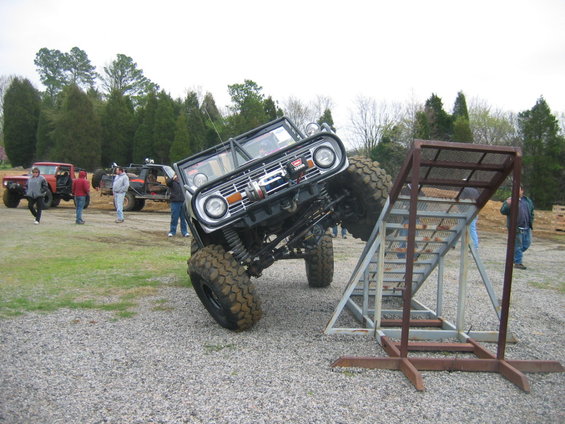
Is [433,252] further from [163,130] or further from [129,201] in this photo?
[163,130]

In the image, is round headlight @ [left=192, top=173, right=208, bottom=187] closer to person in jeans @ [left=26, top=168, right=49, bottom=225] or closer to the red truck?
person in jeans @ [left=26, top=168, right=49, bottom=225]

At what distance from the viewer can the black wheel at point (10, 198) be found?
2109 centimetres

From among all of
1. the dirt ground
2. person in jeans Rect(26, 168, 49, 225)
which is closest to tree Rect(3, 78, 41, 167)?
the dirt ground

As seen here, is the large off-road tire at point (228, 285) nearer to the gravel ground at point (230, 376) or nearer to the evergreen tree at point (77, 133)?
the gravel ground at point (230, 376)

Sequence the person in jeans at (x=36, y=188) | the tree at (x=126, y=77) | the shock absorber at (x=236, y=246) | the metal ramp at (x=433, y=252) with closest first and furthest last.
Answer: the metal ramp at (x=433, y=252) < the shock absorber at (x=236, y=246) < the person in jeans at (x=36, y=188) < the tree at (x=126, y=77)

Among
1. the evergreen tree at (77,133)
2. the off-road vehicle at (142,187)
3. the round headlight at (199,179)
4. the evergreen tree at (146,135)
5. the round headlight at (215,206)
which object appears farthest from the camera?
the evergreen tree at (146,135)

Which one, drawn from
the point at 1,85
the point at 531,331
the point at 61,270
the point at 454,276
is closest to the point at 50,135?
the point at 1,85

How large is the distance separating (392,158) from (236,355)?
28.2m

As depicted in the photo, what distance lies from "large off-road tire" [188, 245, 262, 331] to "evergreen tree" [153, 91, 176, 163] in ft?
109

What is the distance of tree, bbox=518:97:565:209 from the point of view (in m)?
25.1

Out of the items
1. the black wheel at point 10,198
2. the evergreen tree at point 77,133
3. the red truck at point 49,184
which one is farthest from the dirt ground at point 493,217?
the evergreen tree at point 77,133

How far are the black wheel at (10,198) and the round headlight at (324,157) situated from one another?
19861 mm

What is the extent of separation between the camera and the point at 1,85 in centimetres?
5619

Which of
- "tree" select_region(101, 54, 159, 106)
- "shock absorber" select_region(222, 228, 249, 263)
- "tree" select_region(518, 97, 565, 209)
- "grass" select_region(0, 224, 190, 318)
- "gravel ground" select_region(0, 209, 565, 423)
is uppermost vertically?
"tree" select_region(101, 54, 159, 106)
